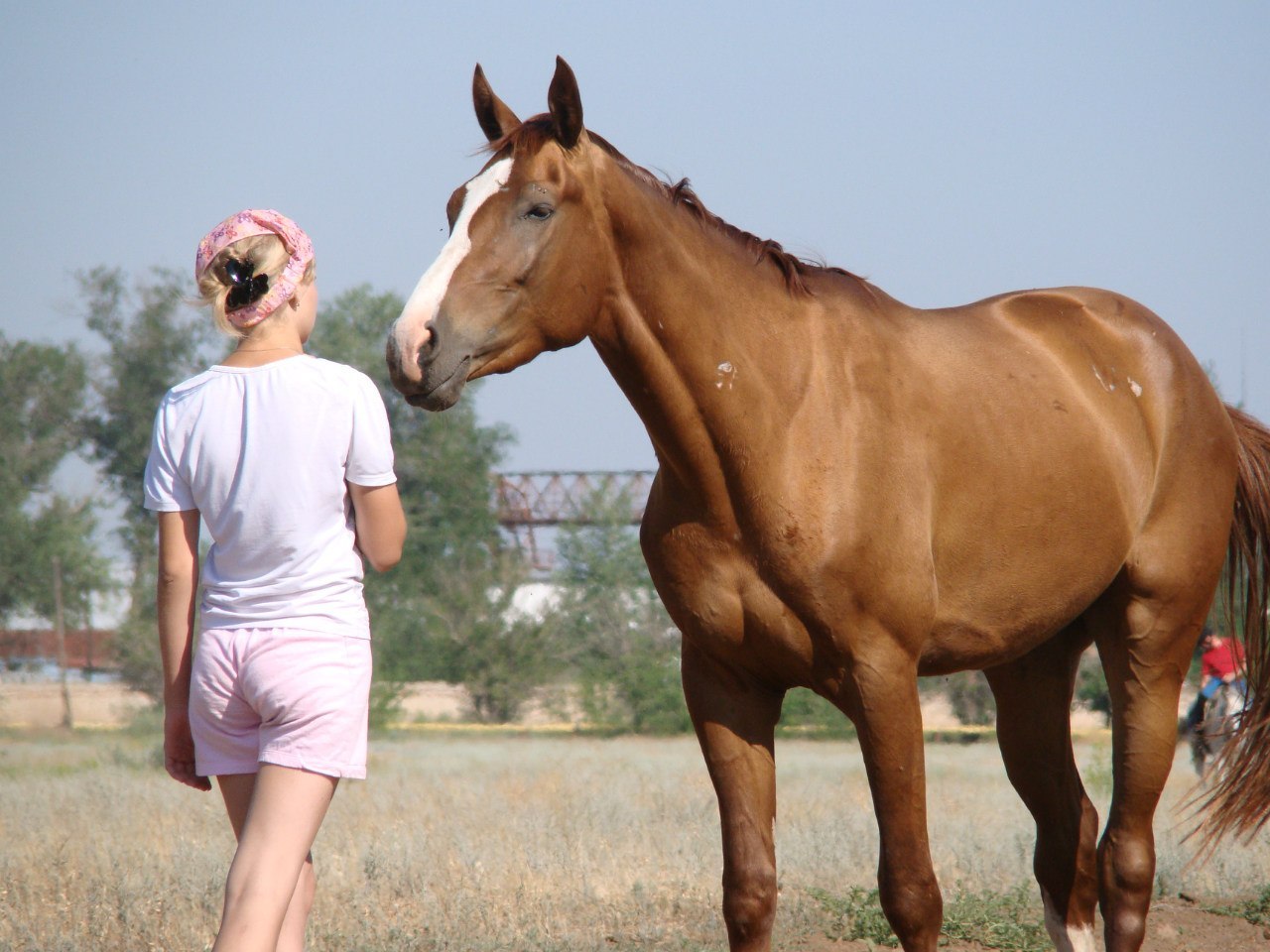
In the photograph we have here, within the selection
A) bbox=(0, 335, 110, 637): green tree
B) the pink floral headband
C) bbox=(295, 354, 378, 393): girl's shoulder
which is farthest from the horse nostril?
bbox=(0, 335, 110, 637): green tree

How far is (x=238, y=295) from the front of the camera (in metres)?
2.82

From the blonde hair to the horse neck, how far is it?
3.03 ft

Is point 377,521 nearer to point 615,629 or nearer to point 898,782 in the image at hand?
point 898,782

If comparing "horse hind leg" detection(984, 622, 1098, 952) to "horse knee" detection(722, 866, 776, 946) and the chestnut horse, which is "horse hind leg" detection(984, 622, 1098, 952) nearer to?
the chestnut horse

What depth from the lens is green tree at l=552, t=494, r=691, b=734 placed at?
24953mm

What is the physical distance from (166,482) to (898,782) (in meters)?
2.01

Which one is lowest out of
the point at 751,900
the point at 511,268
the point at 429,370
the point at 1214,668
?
the point at 751,900

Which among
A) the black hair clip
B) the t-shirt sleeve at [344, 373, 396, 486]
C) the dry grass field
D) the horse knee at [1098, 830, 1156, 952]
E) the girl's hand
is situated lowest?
the dry grass field

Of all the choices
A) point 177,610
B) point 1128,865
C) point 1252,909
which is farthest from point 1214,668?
point 177,610

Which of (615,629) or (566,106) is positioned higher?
(566,106)

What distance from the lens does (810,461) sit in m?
3.52

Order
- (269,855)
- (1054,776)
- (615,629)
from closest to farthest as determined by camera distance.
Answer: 1. (269,855)
2. (1054,776)
3. (615,629)

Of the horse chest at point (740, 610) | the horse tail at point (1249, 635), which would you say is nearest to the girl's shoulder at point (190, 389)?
the horse chest at point (740, 610)

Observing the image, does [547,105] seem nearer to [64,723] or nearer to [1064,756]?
[1064,756]
